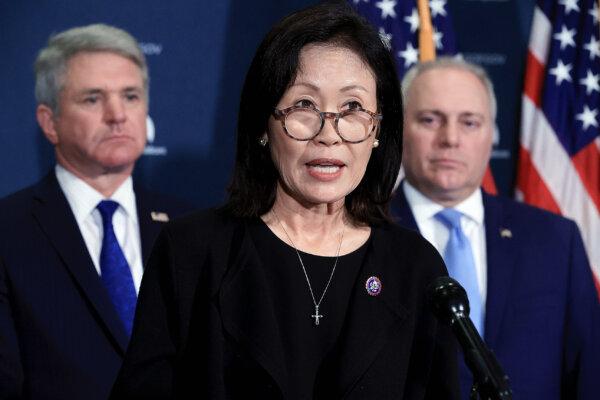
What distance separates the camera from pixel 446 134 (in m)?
3.65

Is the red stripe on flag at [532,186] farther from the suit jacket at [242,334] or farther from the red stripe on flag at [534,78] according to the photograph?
the suit jacket at [242,334]

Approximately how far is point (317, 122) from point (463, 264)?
5.38 ft

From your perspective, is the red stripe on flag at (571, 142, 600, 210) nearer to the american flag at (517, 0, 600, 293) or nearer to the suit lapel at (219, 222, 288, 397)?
the american flag at (517, 0, 600, 293)

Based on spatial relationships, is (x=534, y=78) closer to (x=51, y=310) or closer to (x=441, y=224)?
(x=441, y=224)

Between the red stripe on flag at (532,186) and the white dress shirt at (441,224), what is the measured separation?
1.06 metres

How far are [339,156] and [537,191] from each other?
9.39 ft

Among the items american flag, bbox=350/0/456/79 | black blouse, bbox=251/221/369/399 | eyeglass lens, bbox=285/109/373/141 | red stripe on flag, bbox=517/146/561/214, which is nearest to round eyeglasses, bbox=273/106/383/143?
eyeglass lens, bbox=285/109/373/141

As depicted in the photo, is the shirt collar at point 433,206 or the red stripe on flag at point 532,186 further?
the red stripe on flag at point 532,186

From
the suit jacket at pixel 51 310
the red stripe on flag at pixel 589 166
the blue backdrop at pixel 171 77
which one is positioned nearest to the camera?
the suit jacket at pixel 51 310

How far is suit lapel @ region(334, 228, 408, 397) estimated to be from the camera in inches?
75.5

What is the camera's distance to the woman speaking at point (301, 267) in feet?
6.24

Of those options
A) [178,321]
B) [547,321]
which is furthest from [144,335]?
[547,321]

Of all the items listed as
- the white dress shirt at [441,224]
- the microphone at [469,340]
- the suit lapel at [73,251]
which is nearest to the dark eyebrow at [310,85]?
the microphone at [469,340]

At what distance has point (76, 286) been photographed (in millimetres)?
3250
